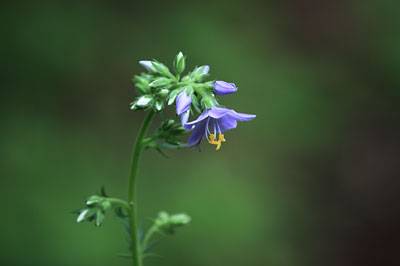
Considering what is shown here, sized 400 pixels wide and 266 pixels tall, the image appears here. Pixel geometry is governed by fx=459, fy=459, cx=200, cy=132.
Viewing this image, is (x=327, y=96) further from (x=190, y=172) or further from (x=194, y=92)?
(x=194, y=92)

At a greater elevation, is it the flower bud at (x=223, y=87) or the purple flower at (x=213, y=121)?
the flower bud at (x=223, y=87)

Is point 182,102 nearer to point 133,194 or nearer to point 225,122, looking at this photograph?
point 225,122

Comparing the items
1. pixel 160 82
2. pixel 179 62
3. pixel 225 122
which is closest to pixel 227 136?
pixel 225 122

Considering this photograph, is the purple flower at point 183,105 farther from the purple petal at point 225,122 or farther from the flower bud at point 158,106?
the purple petal at point 225,122

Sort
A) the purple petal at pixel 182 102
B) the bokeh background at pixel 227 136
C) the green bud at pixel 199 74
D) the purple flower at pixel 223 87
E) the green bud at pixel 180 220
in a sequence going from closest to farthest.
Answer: the purple petal at pixel 182 102 < the purple flower at pixel 223 87 < the green bud at pixel 199 74 < the green bud at pixel 180 220 < the bokeh background at pixel 227 136

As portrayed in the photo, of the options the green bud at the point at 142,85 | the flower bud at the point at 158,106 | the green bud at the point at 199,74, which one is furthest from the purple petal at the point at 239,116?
the green bud at the point at 142,85

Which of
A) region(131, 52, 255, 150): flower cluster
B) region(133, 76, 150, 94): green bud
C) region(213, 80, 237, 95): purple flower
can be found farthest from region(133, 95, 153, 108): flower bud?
region(213, 80, 237, 95): purple flower

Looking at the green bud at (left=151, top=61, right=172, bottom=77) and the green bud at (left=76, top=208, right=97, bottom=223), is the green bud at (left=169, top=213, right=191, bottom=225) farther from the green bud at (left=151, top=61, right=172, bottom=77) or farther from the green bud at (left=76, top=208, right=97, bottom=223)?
the green bud at (left=151, top=61, right=172, bottom=77)

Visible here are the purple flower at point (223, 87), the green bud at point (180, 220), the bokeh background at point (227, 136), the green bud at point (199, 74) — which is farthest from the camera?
the bokeh background at point (227, 136)
